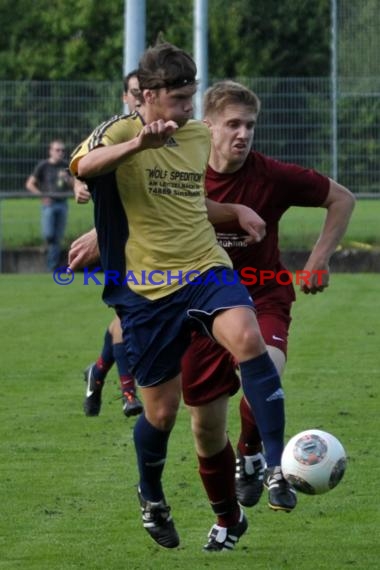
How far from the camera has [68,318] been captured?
16734 millimetres

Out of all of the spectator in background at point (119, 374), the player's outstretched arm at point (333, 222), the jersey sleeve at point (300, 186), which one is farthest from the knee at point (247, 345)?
the spectator in background at point (119, 374)

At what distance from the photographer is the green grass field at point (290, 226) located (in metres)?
24.0

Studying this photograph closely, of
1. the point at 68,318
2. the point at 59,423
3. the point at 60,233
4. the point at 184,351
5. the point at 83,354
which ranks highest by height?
the point at 184,351

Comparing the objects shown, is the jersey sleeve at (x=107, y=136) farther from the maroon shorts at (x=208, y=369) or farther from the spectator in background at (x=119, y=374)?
the spectator in background at (x=119, y=374)

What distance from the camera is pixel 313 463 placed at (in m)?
6.02

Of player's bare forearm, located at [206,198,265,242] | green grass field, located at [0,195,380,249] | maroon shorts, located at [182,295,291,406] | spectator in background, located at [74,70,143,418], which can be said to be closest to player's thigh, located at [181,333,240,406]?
maroon shorts, located at [182,295,291,406]

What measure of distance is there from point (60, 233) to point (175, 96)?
17551 mm

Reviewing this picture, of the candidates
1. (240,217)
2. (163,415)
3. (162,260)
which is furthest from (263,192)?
(163,415)

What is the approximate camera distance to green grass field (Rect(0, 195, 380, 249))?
2395cm

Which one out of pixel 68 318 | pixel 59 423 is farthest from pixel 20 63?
pixel 59 423

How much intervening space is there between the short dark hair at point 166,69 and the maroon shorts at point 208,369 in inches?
47.3

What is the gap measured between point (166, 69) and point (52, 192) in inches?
695

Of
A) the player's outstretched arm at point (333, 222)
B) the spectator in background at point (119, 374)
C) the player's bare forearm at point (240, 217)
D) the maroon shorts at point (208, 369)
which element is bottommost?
the spectator in background at point (119, 374)

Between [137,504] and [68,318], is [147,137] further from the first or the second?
[68,318]
